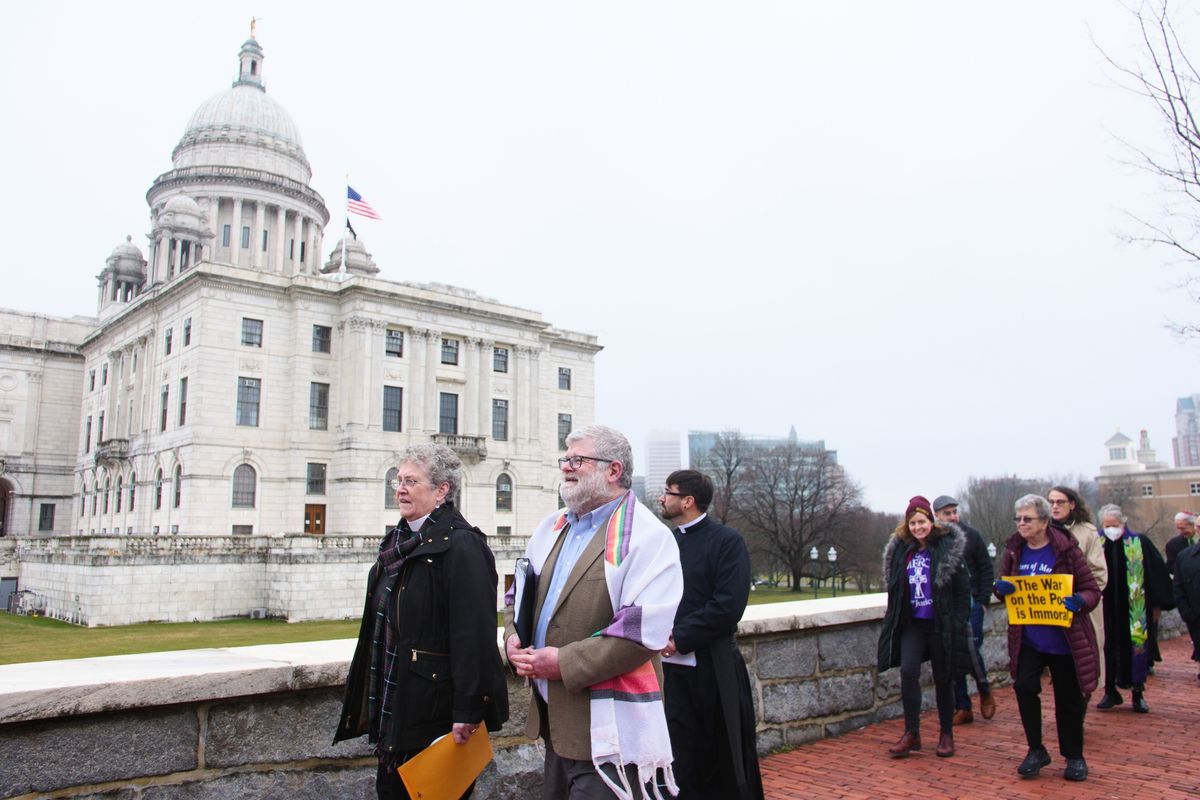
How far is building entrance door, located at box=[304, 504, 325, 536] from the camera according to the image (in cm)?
4781

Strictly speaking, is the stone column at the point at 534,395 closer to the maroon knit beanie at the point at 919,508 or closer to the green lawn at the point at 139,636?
the green lawn at the point at 139,636

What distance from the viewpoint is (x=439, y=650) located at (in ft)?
12.9

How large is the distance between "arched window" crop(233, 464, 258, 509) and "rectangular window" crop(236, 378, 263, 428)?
7.97 feet

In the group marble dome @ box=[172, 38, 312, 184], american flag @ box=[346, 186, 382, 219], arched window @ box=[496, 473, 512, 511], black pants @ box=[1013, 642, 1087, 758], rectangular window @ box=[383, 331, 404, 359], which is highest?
marble dome @ box=[172, 38, 312, 184]

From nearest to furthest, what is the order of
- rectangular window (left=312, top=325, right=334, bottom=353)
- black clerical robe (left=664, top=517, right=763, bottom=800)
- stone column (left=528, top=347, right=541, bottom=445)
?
black clerical robe (left=664, top=517, right=763, bottom=800) → rectangular window (left=312, top=325, right=334, bottom=353) → stone column (left=528, top=347, right=541, bottom=445)

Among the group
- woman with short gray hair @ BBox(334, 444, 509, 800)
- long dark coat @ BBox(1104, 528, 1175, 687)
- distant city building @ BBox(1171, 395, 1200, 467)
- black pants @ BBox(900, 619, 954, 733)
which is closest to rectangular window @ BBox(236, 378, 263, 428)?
long dark coat @ BBox(1104, 528, 1175, 687)

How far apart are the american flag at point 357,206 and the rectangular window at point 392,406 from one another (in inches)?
384

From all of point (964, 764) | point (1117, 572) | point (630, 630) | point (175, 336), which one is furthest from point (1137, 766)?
point (175, 336)

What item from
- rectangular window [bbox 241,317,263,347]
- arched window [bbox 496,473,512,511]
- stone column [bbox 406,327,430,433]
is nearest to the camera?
rectangular window [bbox 241,317,263,347]

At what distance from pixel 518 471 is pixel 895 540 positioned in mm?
47153

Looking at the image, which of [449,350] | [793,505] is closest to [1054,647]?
[449,350]

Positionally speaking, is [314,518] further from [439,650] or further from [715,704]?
[439,650]

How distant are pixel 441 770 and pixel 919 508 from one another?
5000 mm

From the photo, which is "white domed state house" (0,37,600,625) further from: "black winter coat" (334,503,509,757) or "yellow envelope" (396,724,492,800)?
"yellow envelope" (396,724,492,800)
